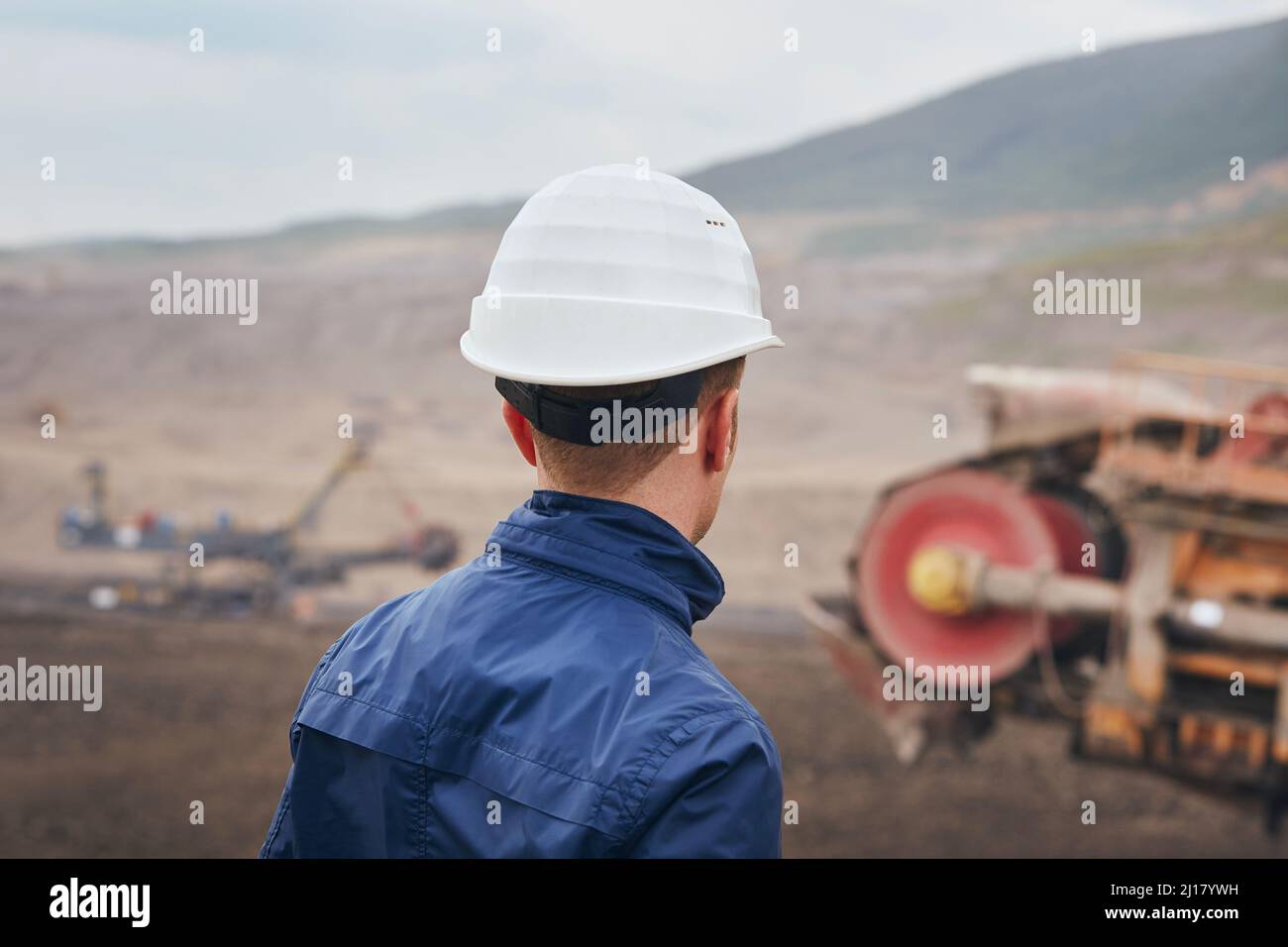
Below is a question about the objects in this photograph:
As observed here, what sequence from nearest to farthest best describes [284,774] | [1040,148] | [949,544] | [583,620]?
[583,620] < [949,544] < [284,774] < [1040,148]

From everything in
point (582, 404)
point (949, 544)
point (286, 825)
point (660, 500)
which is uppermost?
point (582, 404)

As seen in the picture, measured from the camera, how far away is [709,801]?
1421mm

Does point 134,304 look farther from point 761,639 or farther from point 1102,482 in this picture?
point 1102,482

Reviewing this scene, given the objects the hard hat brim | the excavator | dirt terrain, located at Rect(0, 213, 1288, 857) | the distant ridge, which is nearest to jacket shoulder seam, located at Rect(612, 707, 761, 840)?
the hard hat brim

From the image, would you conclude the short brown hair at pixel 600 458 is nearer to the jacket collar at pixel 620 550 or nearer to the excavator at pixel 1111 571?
the jacket collar at pixel 620 550

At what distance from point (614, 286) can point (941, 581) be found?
736 centimetres

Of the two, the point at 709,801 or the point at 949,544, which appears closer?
the point at 709,801

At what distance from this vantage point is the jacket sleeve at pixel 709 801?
1.42 metres

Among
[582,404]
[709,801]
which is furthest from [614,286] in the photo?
[709,801]

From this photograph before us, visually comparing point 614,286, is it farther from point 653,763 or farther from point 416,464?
point 416,464

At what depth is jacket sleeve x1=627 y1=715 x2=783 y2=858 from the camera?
4.65 feet

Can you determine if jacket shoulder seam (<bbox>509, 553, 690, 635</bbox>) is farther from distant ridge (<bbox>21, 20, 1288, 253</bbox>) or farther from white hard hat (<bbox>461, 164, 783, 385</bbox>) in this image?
distant ridge (<bbox>21, 20, 1288, 253</bbox>)

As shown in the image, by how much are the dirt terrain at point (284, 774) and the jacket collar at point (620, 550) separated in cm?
849

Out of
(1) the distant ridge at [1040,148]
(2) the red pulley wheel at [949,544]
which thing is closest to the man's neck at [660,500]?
(2) the red pulley wheel at [949,544]
